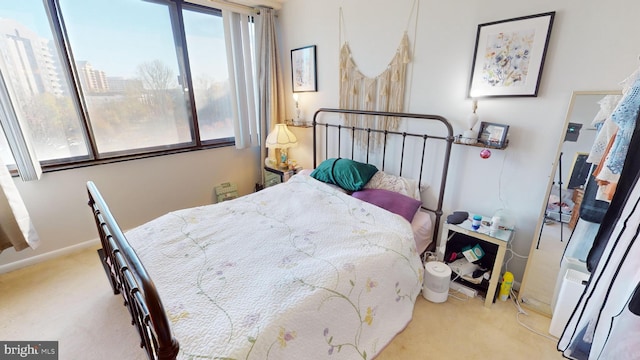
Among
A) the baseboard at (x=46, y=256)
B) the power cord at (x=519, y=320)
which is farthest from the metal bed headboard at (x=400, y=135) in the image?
the baseboard at (x=46, y=256)

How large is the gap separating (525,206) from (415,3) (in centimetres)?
168

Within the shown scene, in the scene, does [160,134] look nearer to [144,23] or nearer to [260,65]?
[144,23]

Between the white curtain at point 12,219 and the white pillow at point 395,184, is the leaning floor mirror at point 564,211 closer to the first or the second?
the white pillow at point 395,184

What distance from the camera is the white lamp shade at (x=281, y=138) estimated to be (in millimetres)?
2941

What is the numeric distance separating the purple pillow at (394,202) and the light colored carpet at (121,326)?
2.12ft

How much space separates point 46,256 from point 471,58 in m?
3.83

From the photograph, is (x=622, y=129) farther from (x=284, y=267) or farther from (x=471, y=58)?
(x=284, y=267)

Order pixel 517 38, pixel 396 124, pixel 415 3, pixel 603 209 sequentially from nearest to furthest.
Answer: pixel 603 209
pixel 517 38
pixel 415 3
pixel 396 124

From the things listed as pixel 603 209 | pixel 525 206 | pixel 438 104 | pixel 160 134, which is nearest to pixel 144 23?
pixel 160 134

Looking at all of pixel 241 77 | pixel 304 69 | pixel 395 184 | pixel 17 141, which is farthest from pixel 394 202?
pixel 17 141

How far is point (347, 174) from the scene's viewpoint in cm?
228

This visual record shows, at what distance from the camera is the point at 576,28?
146 cm

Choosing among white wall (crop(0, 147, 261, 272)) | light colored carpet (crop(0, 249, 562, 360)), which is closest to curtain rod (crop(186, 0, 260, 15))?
white wall (crop(0, 147, 261, 272))

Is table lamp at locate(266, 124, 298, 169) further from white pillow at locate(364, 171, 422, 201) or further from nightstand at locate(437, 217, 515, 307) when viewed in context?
nightstand at locate(437, 217, 515, 307)
